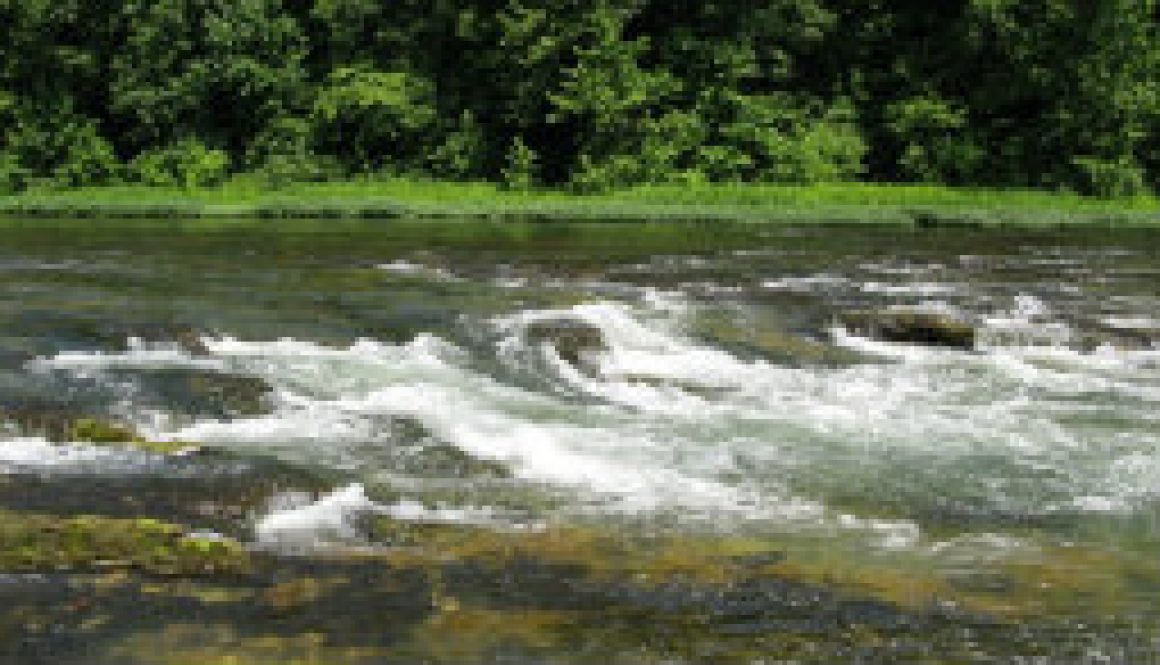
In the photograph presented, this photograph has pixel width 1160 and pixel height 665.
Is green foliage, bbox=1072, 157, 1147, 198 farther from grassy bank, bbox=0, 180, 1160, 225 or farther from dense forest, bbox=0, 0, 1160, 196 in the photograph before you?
grassy bank, bbox=0, 180, 1160, 225

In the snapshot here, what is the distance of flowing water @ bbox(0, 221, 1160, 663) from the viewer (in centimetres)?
699

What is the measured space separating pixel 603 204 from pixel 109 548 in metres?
25.0

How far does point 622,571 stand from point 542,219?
23616 millimetres

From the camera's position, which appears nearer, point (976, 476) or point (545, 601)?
point (545, 601)

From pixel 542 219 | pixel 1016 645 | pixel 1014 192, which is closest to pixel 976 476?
pixel 1016 645

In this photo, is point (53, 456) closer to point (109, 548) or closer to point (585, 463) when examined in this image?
point (109, 548)

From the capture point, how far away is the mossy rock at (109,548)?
743cm

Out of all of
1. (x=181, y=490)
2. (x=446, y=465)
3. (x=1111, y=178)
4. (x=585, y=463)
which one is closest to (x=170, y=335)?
(x=446, y=465)

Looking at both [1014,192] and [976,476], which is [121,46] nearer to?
[1014,192]

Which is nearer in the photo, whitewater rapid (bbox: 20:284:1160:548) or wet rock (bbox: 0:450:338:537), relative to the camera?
wet rock (bbox: 0:450:338:537)

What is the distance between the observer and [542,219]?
31.1 metres

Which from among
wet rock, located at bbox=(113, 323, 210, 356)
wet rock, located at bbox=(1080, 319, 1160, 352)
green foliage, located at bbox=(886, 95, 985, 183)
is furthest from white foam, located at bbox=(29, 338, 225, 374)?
green foliage, located at bbox=(886, 95, 985, 183)

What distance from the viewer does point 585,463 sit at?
10453 millimetres

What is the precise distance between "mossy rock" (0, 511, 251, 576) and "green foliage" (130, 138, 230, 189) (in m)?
27.9
